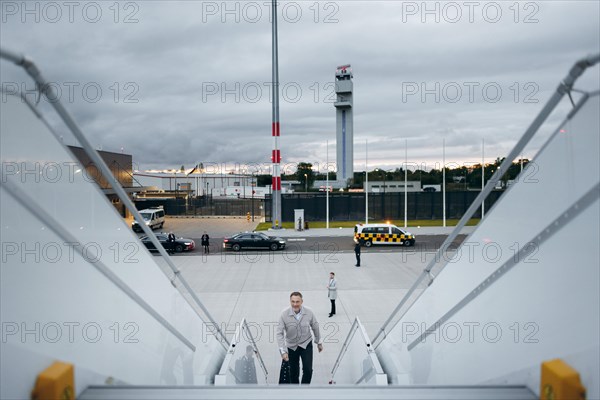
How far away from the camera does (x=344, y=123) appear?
5356 centimetres

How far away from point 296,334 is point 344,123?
1948 inches

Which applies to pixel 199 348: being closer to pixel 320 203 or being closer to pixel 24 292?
pixel 24 292

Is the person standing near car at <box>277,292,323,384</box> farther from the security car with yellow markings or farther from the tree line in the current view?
the security car with yellow markings

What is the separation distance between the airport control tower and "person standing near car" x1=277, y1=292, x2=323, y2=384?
48.5 metres

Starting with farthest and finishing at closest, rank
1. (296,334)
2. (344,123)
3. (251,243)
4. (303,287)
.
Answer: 1. (344,123)
2. (251,243)
3. (303,287)
4. (296,334)

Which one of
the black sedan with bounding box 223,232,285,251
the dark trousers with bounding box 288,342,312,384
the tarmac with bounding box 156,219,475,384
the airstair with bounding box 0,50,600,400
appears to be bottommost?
the tarmac with bounding box 156,219,475,384

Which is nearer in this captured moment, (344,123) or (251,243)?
(251,243)

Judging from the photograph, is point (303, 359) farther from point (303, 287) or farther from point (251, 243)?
point (251, 243)

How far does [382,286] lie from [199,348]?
381 inches

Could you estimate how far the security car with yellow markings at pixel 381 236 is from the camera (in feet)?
72.3

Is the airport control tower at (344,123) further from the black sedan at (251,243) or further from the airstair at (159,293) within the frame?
the airstair at (159,293)

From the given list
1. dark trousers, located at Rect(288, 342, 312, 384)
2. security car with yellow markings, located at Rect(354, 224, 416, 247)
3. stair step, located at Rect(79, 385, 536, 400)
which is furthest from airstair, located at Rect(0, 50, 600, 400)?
security car with yellow markings, located at Rect(354, 224, 416, 247)

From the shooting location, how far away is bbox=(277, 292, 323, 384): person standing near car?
532 centimetres

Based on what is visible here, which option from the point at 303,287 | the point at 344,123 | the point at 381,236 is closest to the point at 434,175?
the point at 344,123
